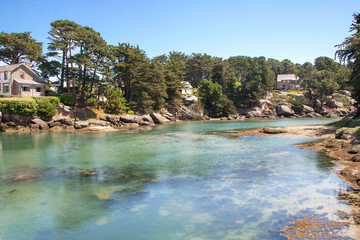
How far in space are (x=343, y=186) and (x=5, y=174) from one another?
23.7 metres

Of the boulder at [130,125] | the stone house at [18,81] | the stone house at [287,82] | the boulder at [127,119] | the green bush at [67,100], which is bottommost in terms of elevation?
the boulder at [130,125]

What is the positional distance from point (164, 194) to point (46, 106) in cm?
4326

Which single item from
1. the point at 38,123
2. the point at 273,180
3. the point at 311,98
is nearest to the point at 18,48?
the point at 38,123

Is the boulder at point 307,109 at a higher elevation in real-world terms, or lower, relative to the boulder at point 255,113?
higher

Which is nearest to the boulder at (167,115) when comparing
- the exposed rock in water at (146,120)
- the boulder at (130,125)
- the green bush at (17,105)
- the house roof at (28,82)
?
the exposed rock in water at (146,120)

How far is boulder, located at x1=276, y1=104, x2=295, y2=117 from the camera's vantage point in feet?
295

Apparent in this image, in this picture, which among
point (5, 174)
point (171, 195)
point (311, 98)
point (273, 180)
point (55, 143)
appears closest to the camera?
point (171, 195)

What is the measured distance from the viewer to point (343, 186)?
15.3 m

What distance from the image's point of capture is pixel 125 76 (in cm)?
6594

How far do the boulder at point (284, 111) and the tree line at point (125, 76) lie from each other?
26.7 ft

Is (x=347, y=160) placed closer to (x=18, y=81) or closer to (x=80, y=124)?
(x=80, y=124)

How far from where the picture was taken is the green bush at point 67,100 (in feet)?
180

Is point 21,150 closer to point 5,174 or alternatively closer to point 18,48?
point 5,174

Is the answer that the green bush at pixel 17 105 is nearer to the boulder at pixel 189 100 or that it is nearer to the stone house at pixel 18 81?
the stone house at pixel 18 81
